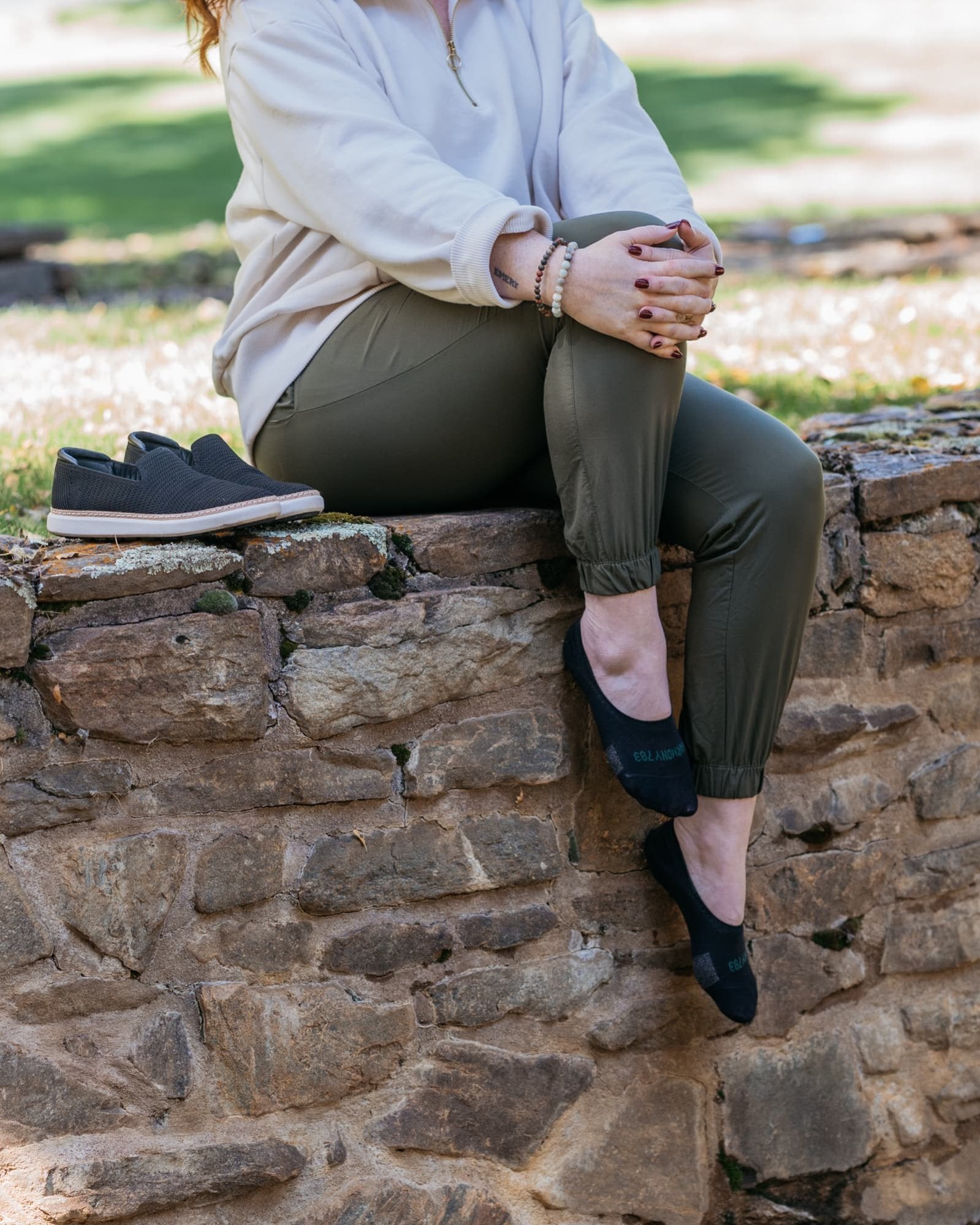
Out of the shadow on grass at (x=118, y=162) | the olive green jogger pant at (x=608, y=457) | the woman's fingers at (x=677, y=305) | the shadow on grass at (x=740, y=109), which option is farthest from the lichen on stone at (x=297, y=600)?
the shadow on grass at (x=740, y=109)

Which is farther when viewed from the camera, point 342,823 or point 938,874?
point 938,874

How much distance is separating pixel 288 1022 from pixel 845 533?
1.31 meters

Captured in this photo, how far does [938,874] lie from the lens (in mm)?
2660

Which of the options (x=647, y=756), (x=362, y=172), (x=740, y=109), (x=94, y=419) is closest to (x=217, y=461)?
(x=362, y=172)

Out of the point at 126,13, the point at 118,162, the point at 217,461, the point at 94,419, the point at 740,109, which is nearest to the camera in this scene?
the point at 217,461

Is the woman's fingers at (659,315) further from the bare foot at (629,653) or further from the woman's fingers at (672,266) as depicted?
the bare foot at (629,653)

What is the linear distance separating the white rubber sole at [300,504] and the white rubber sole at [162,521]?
11mm

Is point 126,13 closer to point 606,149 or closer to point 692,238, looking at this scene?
point 606,149

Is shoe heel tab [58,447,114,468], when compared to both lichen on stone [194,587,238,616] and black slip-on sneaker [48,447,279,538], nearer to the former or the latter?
black slip-on sneaker [48,447,279,538]

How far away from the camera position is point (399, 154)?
2.03m

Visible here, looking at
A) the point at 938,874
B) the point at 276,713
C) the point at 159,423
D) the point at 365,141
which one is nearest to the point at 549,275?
A: the point at 365,141

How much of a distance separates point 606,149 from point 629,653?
0.86 m

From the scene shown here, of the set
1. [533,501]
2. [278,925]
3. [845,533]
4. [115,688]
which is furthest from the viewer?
[845,533]

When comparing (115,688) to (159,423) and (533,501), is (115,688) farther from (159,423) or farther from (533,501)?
(159,423)
